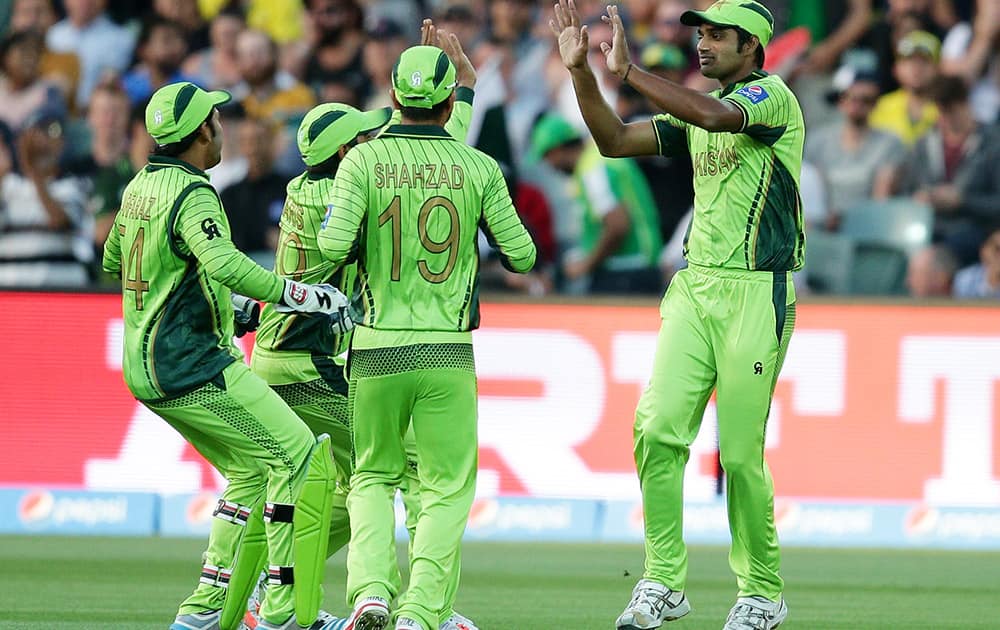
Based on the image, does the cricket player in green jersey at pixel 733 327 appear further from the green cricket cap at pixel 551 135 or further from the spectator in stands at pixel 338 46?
the spectator in stands at pixel 338 46

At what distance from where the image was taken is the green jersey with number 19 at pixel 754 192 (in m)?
7.36

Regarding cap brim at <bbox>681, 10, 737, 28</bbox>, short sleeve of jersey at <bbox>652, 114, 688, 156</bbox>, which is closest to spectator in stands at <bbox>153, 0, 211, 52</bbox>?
short sleeve of jersey at <bbox>652, 114, 688, 156</bbox>

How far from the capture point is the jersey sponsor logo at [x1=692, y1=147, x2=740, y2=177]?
7395 millimetres

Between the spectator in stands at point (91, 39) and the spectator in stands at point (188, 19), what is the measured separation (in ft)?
1.26

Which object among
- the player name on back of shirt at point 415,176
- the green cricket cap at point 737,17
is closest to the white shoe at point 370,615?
the player name on back of shirt at point 415,176

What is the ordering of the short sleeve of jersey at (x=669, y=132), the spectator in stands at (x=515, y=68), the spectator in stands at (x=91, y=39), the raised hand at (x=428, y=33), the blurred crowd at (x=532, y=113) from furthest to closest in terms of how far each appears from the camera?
1. the spectator in stands at (x=91, y=39)
2. the spectator in stands at (x=515, y=68)
3. the blurred crowd at (x=532, y=113)
4. the raised hand at (x=428, y=33)
5. the short sleeve of jersey at (x=669, y=132)

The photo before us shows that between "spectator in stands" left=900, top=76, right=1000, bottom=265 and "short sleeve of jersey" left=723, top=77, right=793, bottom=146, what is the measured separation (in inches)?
252

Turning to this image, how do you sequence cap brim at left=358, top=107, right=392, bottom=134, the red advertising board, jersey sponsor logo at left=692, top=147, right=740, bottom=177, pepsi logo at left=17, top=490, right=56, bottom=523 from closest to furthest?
jersey sponsor logo at left=692, top=147, right=740, bottom=177, cap brim at left=358, top=107, right=392, bottom=134, the red advertising board, pepsi logo at left=17, top=490, right=56, bottom=523

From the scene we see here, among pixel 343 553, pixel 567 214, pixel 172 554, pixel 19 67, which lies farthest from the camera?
pixel 19 67

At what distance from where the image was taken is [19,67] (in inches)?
587

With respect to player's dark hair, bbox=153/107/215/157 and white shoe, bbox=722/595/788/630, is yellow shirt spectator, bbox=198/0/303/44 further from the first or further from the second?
white shoe, bbox=722/595/788/630

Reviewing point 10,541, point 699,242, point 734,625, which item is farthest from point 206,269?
point 10,541

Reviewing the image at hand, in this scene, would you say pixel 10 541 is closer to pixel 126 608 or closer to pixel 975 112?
pixel 126 608

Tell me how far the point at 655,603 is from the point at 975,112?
27.3ft
